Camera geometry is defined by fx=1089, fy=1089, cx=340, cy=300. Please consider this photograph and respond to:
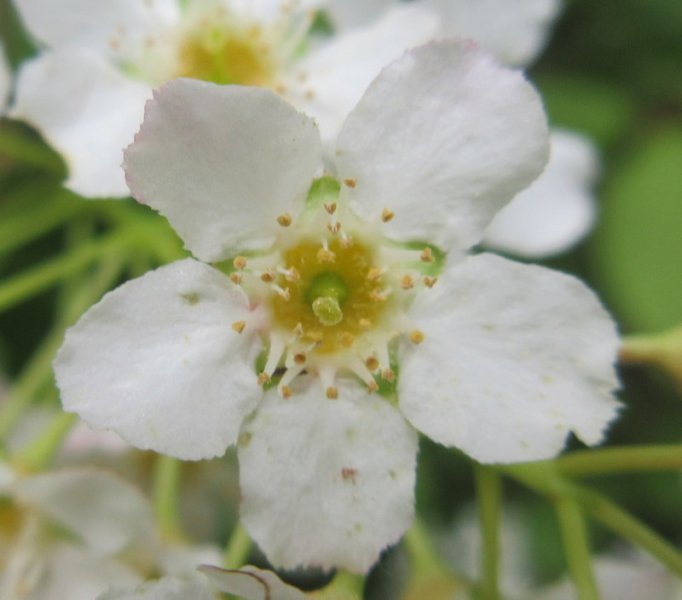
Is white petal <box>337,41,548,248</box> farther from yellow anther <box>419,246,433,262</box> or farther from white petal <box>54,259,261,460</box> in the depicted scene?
white petal <box>54,259,261,460</box>

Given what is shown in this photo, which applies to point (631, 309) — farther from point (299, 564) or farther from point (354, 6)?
point (299, 564)

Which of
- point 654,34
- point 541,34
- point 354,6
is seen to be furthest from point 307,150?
point 654,34

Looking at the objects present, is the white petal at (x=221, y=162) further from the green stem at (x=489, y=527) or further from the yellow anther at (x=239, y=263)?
the green stem at (x=489, y=527)

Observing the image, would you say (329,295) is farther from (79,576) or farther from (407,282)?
(79,576)

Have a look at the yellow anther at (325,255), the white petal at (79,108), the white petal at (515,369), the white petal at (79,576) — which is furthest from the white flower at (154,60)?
the white petal at (79,576)

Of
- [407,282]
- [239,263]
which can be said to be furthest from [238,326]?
[407,282]

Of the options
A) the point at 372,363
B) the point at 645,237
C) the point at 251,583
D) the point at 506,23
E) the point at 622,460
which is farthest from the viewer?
the point at 645,237
